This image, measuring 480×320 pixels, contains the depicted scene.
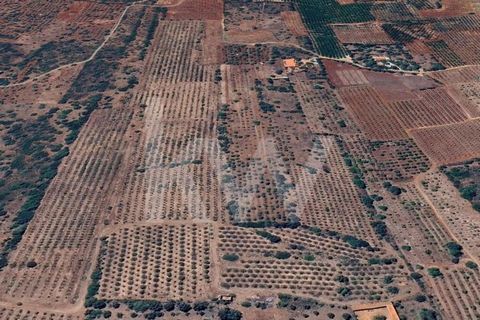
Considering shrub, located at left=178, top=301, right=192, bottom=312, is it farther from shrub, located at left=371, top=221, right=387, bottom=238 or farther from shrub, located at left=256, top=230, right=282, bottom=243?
shrub, located at left=371, top=221, right=387, bottom=238

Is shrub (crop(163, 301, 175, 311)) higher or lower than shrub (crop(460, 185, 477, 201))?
lower

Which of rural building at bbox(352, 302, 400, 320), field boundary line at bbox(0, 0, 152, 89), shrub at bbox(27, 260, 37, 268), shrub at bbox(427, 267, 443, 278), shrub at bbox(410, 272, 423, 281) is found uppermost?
field boundary line at bbox(0, 0, 152, 89)

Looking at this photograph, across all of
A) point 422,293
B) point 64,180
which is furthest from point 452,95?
point 64,180

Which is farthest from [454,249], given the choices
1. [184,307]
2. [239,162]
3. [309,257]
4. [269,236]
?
[184,307]

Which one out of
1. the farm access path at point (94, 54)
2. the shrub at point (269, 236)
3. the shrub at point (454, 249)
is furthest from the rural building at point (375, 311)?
the farm access path at point (94, 54)

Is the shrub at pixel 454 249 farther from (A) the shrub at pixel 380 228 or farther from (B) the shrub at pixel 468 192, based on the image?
(B) the shrub at pixel 468 192

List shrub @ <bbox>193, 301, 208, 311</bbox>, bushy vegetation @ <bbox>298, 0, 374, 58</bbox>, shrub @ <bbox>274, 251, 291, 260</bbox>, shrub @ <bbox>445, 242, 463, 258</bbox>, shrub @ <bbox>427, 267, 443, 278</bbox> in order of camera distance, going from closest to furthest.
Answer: shrub @ <bbox>193, 301, 208, 311</bbox> → shrub @ <bbox>427, 267, 443, 278</bbox> → shrub @ <bbox>274, 251, 291, 260</bbox> → shrub @ <bbox>445, 242, 463, 258</bbox> → bushy vegetation @ <bbox>298, 0, 374, 58</bbox>

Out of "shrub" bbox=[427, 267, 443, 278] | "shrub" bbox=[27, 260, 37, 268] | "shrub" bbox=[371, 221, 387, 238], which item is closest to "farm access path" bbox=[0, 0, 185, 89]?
"shrub" bbox=[27, 260, 37, 268]

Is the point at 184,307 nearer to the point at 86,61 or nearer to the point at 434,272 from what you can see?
the point at 434,272

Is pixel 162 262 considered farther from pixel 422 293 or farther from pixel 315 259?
pixel 422 293
